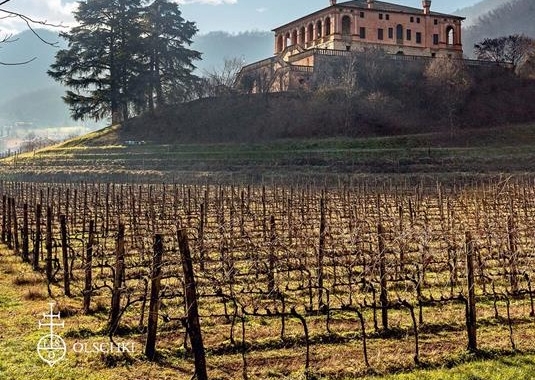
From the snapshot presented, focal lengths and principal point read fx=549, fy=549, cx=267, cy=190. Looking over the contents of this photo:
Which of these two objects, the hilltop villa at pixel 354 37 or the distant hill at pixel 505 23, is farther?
the distant hill at pixel 505 23

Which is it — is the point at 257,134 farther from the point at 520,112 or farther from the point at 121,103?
A: the point at 520,112

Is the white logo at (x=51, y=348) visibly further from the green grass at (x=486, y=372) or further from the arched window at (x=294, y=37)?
the arched window at (x=294, y=37)

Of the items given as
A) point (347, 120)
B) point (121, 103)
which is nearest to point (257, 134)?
point (347, 120)

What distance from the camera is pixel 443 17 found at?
57688mm

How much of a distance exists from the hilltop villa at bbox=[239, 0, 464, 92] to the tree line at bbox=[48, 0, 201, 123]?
789 cm

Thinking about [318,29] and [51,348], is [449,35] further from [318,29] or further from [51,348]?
[51,348]

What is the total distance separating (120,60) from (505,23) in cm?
10703

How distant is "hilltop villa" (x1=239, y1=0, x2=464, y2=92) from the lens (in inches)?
2074

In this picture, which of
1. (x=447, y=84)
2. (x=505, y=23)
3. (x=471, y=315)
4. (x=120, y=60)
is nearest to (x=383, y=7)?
(x=447, y=84)

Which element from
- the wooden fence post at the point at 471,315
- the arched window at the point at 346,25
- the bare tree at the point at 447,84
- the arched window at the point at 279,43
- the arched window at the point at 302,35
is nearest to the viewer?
the wooden fence post at the point at 471,315

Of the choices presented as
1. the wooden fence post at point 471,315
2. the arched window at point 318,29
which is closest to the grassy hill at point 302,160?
the arched window at point 318,29

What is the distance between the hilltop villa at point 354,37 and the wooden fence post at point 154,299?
45286 millimetres

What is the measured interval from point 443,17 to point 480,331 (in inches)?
2186

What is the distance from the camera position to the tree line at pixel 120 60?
50.4 m
